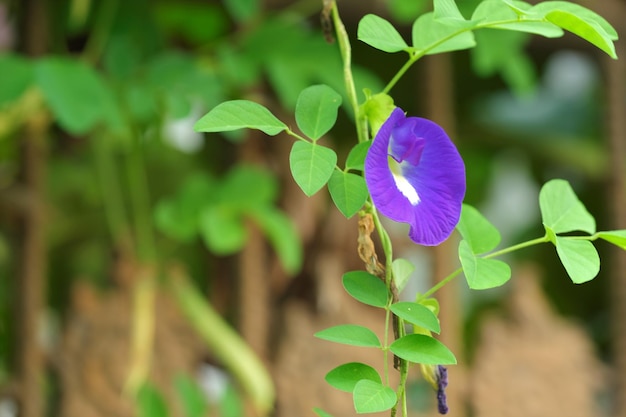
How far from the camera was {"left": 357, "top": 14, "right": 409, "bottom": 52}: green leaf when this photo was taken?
39 centimetres

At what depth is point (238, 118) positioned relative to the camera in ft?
1.20

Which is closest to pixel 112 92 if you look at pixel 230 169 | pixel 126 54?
pixel 126 54

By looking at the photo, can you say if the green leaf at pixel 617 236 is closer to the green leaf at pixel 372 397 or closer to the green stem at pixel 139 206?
the green leaf at pixel 372 397

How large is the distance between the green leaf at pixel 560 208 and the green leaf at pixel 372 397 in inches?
4.7

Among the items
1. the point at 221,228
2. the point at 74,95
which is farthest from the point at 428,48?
the point at 221,228

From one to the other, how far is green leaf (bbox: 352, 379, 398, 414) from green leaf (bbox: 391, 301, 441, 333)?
3 cm

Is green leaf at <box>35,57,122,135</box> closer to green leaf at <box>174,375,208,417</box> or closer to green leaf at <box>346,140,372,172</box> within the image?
green leaf at <box>174,375,208,417</box>

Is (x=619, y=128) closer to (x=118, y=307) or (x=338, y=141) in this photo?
(x=338, y=141)

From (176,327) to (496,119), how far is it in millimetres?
671

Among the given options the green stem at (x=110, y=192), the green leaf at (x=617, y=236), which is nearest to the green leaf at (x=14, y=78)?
the green stem at (x=110, y=192)

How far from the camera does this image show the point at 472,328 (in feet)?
4.92

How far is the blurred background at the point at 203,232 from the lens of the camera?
895 millimetres

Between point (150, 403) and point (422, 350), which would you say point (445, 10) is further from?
point (150, 403)

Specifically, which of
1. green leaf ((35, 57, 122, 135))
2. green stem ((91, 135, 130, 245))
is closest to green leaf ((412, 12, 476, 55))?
green leaf ((35, 57, 122, 135))
